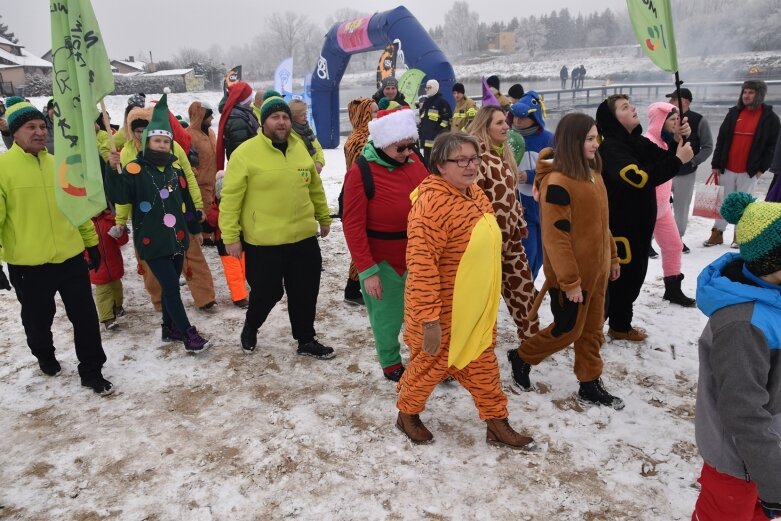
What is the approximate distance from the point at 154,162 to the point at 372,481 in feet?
9.47

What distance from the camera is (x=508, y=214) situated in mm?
3629

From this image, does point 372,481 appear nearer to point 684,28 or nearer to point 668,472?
point 668,472

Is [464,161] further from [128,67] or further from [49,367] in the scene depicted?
[128,67]

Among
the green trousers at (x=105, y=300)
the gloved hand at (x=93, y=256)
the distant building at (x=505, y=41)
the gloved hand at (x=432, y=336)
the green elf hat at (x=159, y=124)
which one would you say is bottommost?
the green trousers at (x=105, y=300)

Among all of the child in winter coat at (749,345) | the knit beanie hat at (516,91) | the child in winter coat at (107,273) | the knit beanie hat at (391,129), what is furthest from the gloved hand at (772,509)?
the knit beanie hat at (516,91)

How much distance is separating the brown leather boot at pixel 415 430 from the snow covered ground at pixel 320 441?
59mm

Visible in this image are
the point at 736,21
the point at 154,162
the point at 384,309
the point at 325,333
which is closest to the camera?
the point at 384,309

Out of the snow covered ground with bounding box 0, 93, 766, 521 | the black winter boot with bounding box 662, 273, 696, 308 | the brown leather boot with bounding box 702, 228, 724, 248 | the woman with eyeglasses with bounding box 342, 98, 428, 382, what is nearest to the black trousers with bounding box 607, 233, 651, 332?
A: the snow covered ground with bounding box 0, 93, 766, 521

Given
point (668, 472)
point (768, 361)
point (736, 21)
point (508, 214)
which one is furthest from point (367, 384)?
point (736, 21)

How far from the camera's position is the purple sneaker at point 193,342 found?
14.3ft

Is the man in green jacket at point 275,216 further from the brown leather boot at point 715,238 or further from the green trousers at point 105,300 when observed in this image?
the brown leather boot at point 715,238

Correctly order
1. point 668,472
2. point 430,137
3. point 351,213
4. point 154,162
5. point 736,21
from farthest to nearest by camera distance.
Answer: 1. point 736,21
2. point 430,137
3. point 154,162
4. point 351,213
5. point 668,472

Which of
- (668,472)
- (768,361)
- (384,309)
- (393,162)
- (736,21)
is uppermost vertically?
(736,21)

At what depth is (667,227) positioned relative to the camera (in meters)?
4.85
